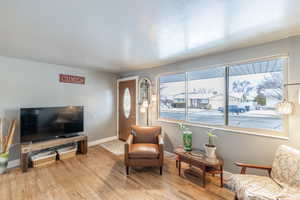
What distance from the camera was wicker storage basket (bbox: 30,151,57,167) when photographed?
2852 mm

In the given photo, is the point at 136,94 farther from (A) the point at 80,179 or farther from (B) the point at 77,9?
(B) the point at 77,9

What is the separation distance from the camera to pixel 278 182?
1.67 meters

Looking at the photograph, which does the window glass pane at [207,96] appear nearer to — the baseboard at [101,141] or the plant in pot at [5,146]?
the baseboard at [101,141]

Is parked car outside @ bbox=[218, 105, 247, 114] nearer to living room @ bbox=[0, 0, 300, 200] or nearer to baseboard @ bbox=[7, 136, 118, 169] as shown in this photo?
living room @ bbox=[0, 0, 300, 200]

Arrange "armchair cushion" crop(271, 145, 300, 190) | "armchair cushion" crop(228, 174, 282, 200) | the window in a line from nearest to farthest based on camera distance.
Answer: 1. "armchair cushion" crop(228, 174, 282, 200)
2. "armchair cushion" crop(271, 145, 300, 190)
3. the window

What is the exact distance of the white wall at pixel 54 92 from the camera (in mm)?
2855

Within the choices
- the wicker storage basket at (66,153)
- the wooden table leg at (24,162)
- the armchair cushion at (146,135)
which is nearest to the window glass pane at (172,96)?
the armchair cushion at (146,135)

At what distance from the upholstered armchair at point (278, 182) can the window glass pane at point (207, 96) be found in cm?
103

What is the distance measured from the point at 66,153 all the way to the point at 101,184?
1.53 meters

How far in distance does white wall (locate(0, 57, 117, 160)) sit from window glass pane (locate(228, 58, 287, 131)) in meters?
3.52

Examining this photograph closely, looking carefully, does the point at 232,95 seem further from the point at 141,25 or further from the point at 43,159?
the point at 43,159

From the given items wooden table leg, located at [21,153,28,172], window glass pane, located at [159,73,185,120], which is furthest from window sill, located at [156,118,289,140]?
wooden table leg, located at [21,153,28,172]

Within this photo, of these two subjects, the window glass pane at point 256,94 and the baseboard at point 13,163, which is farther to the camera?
the baseboard at point 13,163

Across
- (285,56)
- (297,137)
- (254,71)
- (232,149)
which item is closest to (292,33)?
(285,56)
